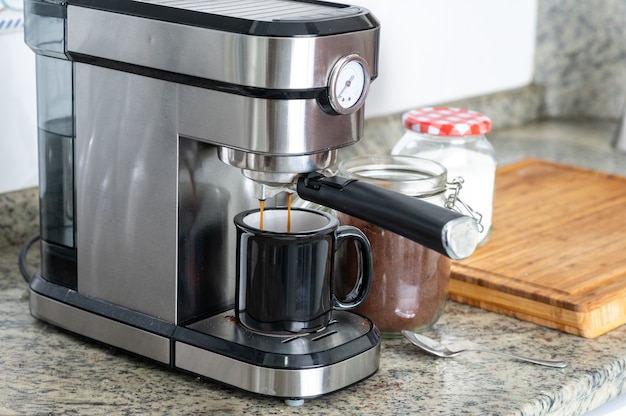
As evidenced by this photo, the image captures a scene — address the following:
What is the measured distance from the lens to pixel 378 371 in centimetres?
94

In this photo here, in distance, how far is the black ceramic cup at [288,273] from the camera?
2.83 ft

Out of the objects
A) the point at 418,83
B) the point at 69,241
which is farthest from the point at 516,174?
the point at 69,241

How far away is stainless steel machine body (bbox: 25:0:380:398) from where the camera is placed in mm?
804

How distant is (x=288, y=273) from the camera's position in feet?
2.85

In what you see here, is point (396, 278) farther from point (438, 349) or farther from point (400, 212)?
point (400, 212)

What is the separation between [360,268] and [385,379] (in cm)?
10

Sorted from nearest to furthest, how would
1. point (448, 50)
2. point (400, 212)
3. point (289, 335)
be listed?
point (400, 212), point (289, 335), point (448, 50)

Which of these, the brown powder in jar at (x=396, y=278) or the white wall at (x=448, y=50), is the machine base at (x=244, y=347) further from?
the white wall at (x=448, y=50)

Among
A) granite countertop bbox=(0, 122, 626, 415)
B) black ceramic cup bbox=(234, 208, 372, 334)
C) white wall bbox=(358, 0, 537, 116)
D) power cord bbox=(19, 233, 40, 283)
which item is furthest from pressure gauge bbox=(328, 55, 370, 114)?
white wall bbox=(358, 0, 537, 116)

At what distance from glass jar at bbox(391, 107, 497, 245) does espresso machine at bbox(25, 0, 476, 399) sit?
314mm

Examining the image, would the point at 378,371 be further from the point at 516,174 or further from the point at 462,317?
the point at 516,174

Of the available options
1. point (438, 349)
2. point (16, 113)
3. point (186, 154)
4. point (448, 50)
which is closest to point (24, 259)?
point (16, 113)

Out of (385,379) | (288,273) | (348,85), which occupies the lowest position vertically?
(385,379)

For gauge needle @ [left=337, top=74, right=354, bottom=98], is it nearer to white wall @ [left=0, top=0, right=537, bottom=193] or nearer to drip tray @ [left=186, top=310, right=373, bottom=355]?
drip tray @ [left=186, top=310, right=373, bottom=355]
